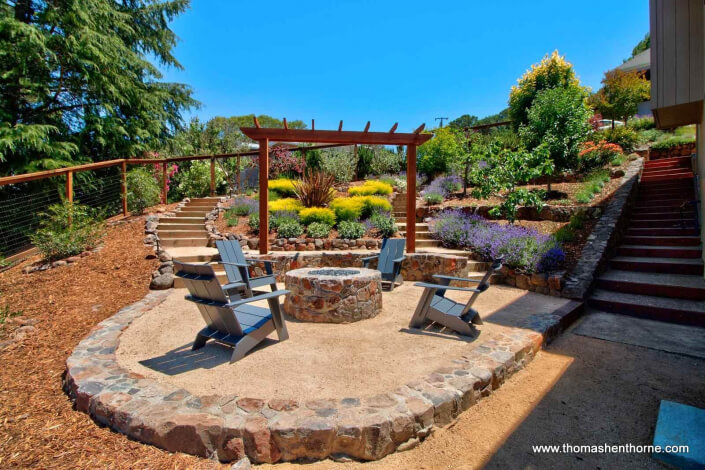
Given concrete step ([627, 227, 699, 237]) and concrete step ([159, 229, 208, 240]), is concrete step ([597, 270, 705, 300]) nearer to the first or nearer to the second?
concrete step ([627, 227, 699, 237])

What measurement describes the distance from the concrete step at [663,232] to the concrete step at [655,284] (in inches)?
62.5

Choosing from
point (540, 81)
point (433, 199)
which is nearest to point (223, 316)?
point (433, 199)

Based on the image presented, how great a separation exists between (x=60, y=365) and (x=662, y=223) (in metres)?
9.91

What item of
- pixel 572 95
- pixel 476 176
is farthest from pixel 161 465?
pixel 572 95

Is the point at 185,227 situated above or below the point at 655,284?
above

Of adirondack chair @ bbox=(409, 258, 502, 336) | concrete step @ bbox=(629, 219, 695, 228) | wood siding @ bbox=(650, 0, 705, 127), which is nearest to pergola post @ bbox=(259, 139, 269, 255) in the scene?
adirondack chair @ bbox=(409, 258, 502, 336)

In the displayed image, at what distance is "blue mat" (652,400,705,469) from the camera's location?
1.83m

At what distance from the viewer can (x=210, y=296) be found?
296cm

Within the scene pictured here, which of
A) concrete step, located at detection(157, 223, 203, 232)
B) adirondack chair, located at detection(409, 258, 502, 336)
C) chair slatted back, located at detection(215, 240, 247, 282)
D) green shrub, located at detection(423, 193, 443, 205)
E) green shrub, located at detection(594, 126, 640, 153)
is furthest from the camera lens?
green shrub, located at detection(594, 126, 640, 153)

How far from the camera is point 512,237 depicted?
6254 millimetres

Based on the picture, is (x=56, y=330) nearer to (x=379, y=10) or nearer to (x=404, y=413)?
(x=404, y=413)

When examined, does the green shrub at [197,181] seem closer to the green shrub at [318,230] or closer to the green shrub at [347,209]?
the green shrub at [347,209]

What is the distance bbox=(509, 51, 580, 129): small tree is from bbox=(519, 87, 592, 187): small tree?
3792 millimetres

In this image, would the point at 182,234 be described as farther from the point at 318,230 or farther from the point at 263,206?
the point at 318,230
